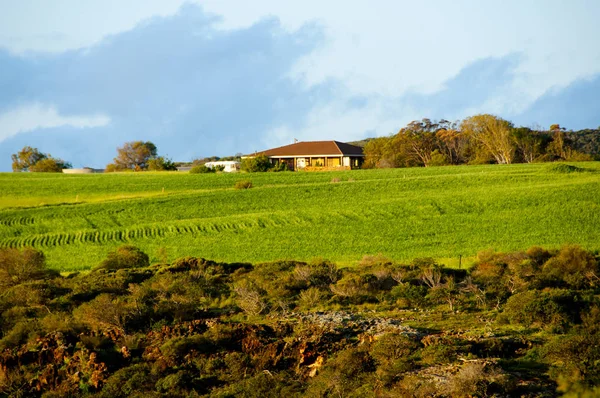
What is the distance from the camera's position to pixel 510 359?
581 inches

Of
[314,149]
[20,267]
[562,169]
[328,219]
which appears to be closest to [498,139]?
[314,149]

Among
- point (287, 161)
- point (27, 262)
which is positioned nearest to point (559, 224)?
point (27, 262)

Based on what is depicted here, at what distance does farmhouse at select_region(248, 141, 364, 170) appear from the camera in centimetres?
9631

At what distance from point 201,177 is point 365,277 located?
49.7 metres

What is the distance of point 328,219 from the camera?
4259cm

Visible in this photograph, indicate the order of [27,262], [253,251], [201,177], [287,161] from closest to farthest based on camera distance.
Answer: [27,262] < [253,251] < [201,177] < [287,161]

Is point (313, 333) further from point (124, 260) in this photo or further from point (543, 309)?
point (124, 260)

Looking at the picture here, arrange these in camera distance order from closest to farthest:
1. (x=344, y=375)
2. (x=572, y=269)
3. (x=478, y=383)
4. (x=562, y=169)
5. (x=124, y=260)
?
(x=478, y=383), (x=344, y=375), (x=572, y=269), (x=124, y=260), (x=562, y=169)

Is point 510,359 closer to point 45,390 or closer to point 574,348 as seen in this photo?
point 574,348

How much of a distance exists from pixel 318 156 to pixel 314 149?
2640 millimetres

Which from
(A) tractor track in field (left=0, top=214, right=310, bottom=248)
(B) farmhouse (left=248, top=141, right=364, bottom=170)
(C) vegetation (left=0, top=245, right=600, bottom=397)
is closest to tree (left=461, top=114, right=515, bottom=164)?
(B) farmhouse (left=248, top=141, right=364, bottom=170)

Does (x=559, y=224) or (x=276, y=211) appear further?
(x=276, y=211)

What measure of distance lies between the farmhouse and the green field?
35950 millimetres

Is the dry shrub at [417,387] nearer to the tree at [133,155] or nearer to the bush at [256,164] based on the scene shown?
the bush at [256,164]
